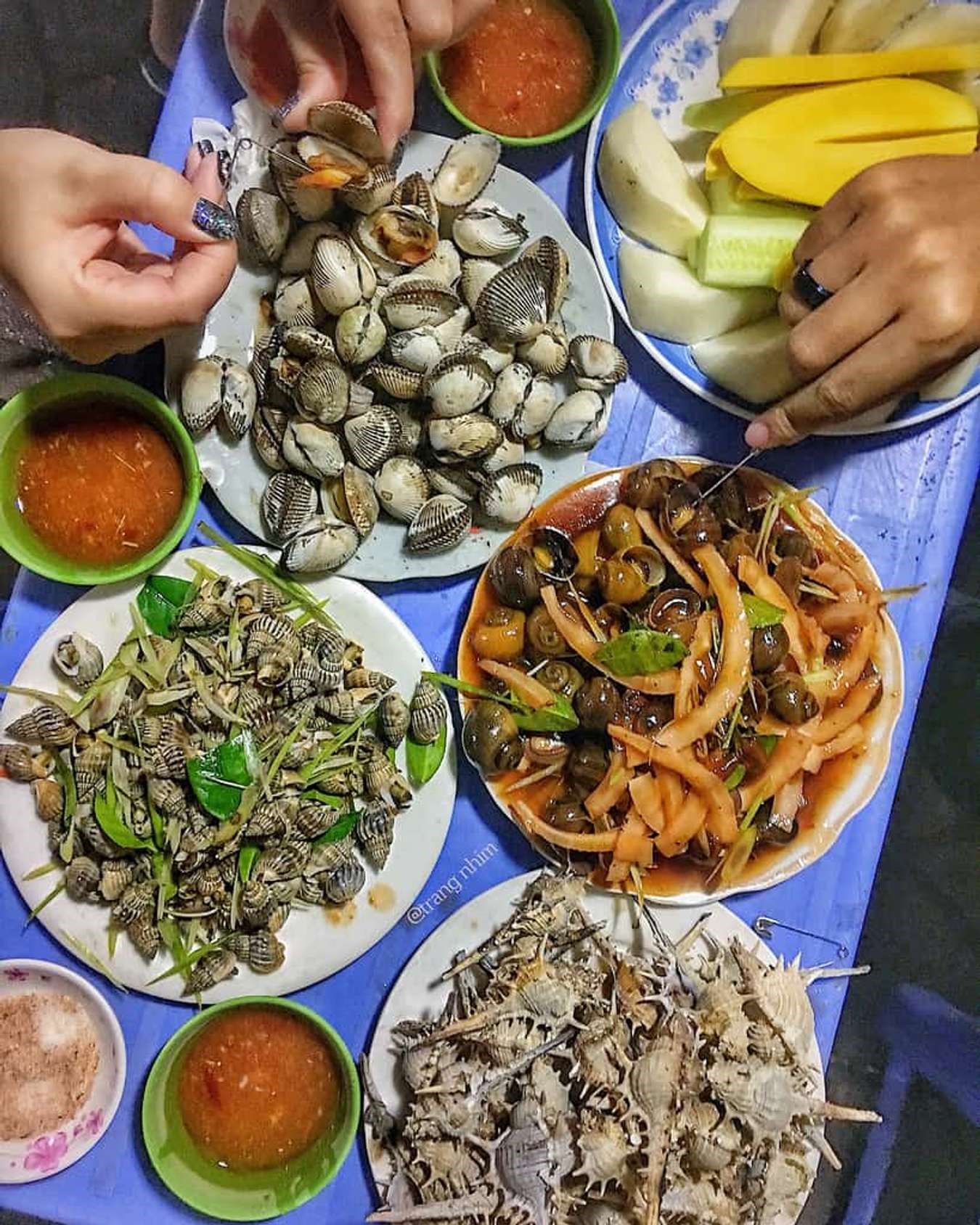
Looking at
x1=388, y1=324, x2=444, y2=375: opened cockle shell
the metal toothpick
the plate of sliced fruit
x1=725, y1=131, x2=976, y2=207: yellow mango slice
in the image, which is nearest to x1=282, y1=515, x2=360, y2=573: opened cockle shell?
x1=388, y1=324, x2=444, y2=375: opened cockle shell

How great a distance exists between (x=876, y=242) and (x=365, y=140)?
2.43ft

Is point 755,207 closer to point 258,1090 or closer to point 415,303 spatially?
point 415,303

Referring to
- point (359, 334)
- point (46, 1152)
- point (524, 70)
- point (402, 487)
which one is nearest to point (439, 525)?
point (402, 487)

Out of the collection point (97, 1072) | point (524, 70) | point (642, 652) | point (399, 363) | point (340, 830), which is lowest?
point (97, 1072)

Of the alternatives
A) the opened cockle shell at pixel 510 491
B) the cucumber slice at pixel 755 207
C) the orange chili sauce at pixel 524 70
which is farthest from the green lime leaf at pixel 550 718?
the orange chili sauce at pixel 524 70

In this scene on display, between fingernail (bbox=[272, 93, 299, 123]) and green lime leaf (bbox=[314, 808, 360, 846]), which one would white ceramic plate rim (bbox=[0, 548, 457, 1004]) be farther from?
fingernail (bbox=[272, 93, 299, 123])

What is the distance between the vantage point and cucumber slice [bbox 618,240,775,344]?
1.69m

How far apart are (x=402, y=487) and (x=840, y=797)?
86 cm

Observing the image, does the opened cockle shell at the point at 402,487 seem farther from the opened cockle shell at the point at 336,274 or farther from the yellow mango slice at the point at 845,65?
the yellow mango slice at the point at 845,65

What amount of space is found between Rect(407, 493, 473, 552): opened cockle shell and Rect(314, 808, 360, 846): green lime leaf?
0.44 meters

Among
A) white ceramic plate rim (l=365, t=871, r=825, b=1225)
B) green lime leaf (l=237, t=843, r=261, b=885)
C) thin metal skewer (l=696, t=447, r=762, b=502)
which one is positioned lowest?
white ceramic plate rim (l=365, t=871, r=825, b=1225)

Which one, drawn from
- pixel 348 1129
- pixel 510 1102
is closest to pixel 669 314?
pixel 510 1102

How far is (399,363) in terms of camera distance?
5.44 feet

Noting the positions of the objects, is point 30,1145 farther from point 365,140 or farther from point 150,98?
point 150,98
